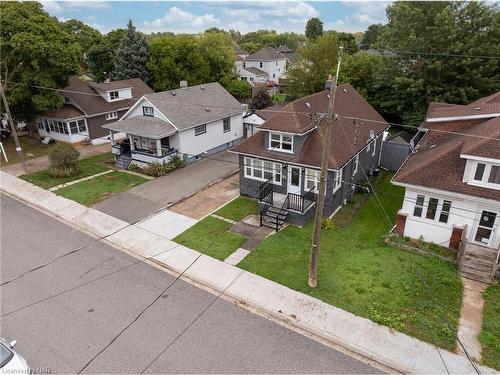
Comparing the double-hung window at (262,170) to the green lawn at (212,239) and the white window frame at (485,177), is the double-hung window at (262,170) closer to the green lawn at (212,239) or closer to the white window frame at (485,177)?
the green lawn at (212,239)

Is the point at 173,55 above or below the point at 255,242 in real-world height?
above

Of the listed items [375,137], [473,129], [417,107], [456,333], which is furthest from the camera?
[417,107]

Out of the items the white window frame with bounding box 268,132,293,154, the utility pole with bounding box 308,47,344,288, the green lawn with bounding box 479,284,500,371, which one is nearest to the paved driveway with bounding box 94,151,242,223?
the white window frame with bounding box 268,132,293,154

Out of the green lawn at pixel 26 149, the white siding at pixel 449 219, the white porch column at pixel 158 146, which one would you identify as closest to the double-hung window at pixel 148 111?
the white porch column at pixel 158 146

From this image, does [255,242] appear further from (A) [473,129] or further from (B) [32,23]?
(B) [32,23]

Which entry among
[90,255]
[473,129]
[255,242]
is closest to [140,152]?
[90,255]
